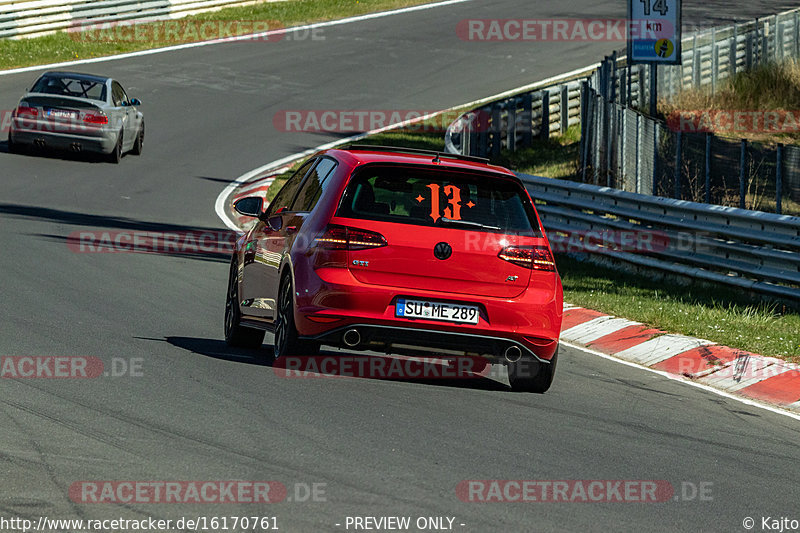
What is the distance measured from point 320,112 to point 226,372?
22332 millimetres

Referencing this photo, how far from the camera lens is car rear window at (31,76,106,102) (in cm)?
2417

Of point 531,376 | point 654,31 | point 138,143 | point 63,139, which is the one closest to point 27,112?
point 63,139

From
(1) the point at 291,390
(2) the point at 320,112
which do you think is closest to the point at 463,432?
(1) the point at 291,390

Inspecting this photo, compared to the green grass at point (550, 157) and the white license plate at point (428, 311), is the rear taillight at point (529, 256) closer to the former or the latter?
the white license plate at point (428, 311)

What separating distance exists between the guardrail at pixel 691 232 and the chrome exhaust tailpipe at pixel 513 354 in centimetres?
535

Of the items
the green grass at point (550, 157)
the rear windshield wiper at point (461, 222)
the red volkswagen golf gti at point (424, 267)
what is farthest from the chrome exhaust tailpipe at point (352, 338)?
the green grass at point (550, 157)

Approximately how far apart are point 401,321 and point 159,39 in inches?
1274

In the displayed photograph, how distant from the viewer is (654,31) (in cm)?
1933

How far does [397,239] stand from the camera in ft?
29.0

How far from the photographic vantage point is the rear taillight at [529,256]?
8.95 metres

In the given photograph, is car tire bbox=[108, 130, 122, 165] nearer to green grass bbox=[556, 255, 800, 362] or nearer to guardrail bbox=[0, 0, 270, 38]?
green grass bbox=[556, 255, 800, 362]

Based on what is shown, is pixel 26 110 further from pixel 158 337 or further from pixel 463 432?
pixel 463 432

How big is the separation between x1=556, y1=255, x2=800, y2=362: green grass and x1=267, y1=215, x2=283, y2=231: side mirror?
13.4ft

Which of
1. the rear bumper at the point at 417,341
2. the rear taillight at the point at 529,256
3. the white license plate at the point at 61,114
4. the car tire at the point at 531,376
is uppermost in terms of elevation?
the rear taillight at the point at 529,256
